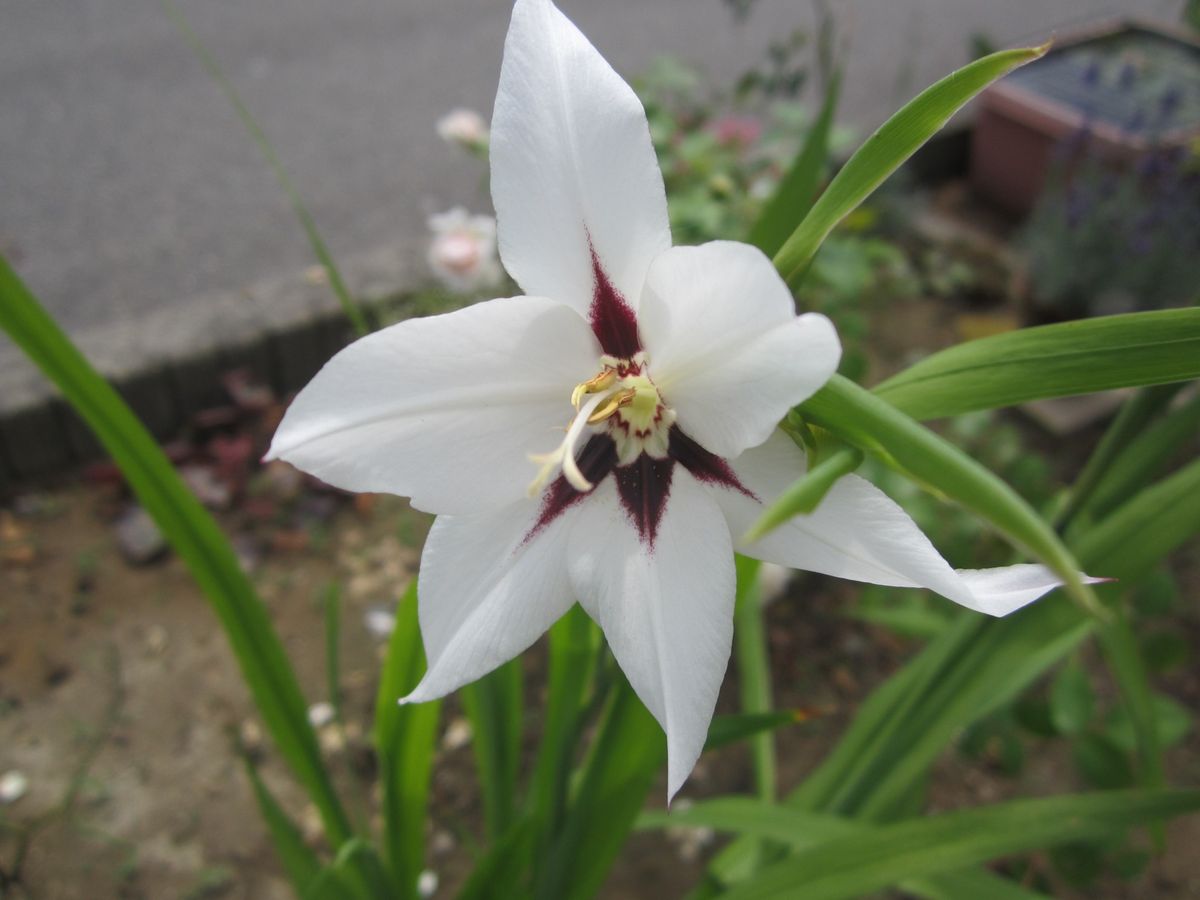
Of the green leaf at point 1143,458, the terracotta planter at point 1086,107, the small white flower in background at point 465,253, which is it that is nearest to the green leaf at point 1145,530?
the green leaf at point 1143,458

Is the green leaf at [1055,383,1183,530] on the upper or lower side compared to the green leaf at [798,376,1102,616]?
lower

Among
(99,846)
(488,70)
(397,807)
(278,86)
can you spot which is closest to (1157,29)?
(488,70)

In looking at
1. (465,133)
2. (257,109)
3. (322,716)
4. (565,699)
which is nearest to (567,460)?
(565,699)

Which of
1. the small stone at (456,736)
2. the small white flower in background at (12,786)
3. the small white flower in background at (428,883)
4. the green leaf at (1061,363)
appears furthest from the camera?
the small stone at (456,736)

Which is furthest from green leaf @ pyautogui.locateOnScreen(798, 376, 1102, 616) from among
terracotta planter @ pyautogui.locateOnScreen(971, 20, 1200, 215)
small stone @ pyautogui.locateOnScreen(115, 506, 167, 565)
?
terracotta planter @ pyautogui.locateOnScreen(971, 20, 1200, 215)

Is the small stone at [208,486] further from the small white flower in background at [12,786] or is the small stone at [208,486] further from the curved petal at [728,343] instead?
the curved petal at [728,343]

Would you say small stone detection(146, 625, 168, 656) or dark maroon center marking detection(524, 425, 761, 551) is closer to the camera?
dark maroon center marking detection(524, 425, 761, 551)

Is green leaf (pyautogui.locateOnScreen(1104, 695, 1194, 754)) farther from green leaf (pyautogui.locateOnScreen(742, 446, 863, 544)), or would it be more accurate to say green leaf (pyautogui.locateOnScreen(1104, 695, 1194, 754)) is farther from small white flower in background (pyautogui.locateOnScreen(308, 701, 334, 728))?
small white flower in background (pyautogui.locateOnScreen(308, 701, 334, 728))
